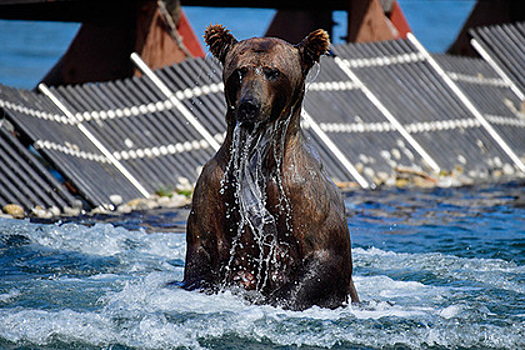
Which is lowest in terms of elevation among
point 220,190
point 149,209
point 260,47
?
point 149,209

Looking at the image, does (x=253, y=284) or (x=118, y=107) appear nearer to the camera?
(x=253, y=284)

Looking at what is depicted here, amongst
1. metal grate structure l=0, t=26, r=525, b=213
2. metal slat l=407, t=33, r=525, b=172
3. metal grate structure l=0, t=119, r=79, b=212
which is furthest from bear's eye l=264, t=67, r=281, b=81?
metal slat l=407, t=33, r=525, b=172

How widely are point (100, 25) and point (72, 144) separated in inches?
151

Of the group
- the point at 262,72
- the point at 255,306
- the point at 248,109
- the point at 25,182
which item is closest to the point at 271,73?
the point at 262,72

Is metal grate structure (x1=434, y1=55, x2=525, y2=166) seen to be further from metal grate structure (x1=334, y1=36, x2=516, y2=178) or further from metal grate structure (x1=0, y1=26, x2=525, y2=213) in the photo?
metal grate structure (x1=334, y1=36, x2=516, y2=178)

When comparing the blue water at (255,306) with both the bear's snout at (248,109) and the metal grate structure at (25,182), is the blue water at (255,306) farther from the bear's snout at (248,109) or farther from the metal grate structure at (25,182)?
the bear's snout at (248,109)

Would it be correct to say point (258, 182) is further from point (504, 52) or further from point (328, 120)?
point (504, 52)

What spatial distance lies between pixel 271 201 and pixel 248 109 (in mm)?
543

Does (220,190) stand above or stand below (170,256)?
above

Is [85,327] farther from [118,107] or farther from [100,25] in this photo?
[100,25]

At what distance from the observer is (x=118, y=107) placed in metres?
10.6

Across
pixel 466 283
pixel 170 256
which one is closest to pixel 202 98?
pixel 170 256

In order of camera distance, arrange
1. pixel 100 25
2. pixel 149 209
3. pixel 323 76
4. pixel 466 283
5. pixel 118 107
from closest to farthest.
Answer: pixel 466 283 < pixel 149 209 < pixel 118 107 < pixel 323 76 < pixel 100 25

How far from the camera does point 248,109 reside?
448 centimetres
